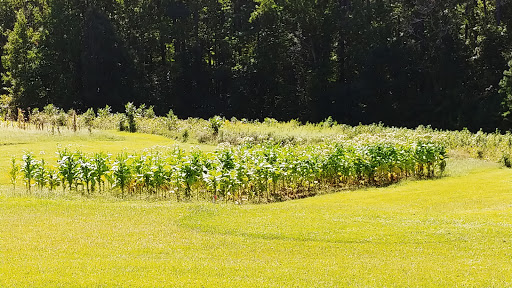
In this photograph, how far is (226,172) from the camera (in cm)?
1483

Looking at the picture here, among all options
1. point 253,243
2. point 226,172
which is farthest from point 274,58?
point 253,243

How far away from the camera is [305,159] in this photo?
1691 cm

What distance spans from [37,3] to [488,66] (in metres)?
48.0

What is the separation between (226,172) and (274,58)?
3833 centimetres

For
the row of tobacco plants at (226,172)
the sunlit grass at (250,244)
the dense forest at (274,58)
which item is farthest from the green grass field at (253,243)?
the dense forest at (274,58)

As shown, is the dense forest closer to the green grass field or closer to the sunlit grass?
the green grass field

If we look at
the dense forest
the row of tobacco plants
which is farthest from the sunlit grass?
the dense forest

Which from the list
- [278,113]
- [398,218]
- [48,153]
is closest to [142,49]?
[278,113]

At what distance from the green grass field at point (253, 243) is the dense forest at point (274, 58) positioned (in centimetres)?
3427

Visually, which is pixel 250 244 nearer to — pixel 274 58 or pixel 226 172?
pixel 226 172

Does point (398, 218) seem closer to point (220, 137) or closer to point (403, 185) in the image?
point (403, 185)

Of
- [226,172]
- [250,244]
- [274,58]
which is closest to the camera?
[250,244]

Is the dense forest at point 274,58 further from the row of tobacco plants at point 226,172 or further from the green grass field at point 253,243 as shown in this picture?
the green grass field at point 253,243

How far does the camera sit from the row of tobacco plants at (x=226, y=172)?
1470 cm
